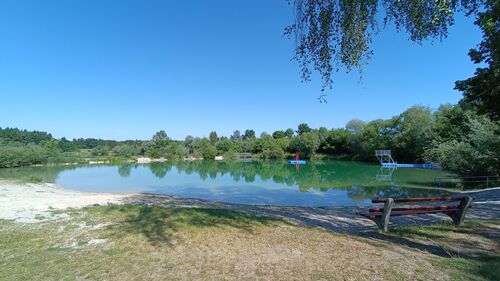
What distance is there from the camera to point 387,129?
57.5m

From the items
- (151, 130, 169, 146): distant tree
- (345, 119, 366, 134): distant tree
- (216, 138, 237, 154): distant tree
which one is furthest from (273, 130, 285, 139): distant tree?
(151, 130, 169, 146): distant tree

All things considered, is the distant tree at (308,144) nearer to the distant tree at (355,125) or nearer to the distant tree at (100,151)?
the distant tree at (355,125)

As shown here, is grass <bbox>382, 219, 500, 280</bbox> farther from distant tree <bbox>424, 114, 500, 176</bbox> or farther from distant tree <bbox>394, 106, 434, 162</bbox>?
distant tree <bbox>394, 106, 434, 162</bbox>

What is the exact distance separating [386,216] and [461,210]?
190 cm

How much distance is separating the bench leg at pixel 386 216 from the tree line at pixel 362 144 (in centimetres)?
1218

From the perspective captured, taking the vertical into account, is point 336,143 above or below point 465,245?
above

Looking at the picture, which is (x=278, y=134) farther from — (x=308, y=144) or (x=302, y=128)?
(x=308, y=144)

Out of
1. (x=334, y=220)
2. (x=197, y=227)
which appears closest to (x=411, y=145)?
(x=334, y=220)

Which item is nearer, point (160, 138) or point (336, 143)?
point (336, 143)

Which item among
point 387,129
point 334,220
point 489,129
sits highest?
point 387,129

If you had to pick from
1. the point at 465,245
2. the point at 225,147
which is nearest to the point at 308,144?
the point at 225,147

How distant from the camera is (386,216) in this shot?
589 centimetres

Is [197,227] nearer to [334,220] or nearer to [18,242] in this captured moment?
[18,242]

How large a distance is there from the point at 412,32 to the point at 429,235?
12.4 ft
